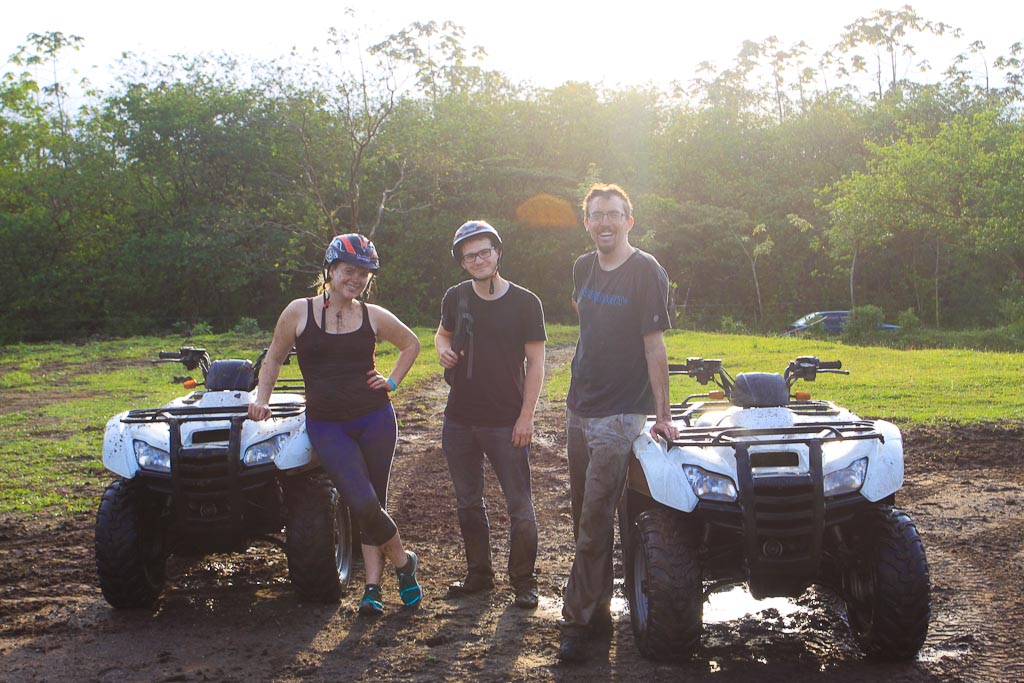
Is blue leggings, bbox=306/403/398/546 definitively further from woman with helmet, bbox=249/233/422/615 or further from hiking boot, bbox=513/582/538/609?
hiking boot, bbox=513/582/538/609

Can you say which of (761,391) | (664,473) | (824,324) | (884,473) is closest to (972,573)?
(884,473)

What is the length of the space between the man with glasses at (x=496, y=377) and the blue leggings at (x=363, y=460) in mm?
419

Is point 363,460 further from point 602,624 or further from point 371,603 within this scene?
point 602,624

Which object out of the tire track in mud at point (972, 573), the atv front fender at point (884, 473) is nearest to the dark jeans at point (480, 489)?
the atv front fender at point (884, 473)

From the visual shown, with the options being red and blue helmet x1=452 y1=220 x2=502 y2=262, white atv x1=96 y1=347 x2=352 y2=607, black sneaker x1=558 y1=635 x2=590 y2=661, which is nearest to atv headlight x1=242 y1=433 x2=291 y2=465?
white atv x1=96 y1=347 x2=352 y2=607

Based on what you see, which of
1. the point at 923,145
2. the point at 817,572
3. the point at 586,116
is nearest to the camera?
the point at 817,572

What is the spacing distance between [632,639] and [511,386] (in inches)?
57.7

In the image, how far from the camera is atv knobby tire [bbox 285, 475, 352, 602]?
5473mm

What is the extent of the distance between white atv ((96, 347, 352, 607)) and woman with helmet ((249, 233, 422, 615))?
30cm

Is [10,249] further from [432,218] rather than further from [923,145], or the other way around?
[923,145]

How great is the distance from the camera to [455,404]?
18.5 feet

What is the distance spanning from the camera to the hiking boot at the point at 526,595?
215 inches

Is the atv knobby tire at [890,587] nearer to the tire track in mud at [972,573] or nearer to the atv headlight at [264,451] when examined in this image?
the tire track in mud at [972,573]

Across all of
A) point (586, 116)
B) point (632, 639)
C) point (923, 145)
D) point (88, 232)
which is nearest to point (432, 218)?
point (586, 116)
